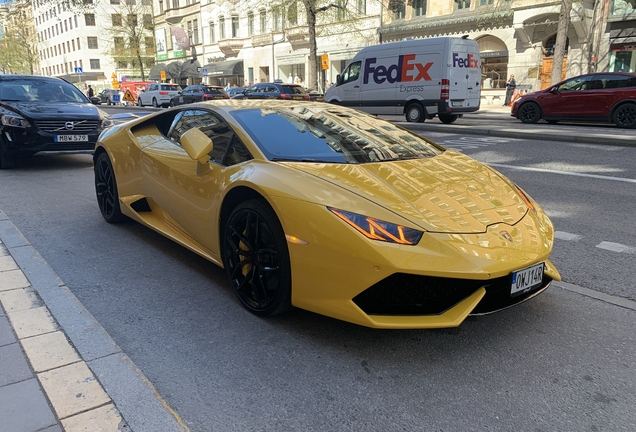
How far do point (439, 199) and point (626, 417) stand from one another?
1340 mm

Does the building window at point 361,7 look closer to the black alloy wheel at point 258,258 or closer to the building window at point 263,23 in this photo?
the building window at point 263,23

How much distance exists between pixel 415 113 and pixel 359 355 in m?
14.8

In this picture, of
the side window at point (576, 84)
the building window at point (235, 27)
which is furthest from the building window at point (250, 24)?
the side window at point (576, 84)

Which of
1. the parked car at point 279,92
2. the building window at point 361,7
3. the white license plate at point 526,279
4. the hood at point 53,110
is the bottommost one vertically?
the white license plate at point 526,279

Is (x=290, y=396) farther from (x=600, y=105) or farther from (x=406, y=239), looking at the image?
(x=600, y=105)

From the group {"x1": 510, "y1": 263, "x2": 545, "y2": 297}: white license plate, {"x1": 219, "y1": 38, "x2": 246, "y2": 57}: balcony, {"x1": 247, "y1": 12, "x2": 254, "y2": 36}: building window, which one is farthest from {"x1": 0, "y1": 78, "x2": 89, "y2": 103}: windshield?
{"x1": 219, "y1": 38, "x2": 246, "y2": 57}: balcony

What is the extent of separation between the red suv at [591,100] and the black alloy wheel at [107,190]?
1394 centimetres

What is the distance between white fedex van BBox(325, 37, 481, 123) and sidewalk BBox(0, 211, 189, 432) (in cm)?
1434

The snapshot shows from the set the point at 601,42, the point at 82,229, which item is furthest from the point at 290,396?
the point at 601,42

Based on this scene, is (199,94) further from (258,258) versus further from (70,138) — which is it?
(258,258)

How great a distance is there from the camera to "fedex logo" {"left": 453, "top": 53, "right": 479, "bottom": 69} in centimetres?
1571

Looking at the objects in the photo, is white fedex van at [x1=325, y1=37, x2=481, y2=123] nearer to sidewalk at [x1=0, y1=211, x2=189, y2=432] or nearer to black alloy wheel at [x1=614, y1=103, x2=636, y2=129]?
black alloy wheel at [x1=614, y1=103, x2=636, y2=129]

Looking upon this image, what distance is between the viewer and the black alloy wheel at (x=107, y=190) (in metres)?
5.04

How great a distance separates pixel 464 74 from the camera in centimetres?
1612
